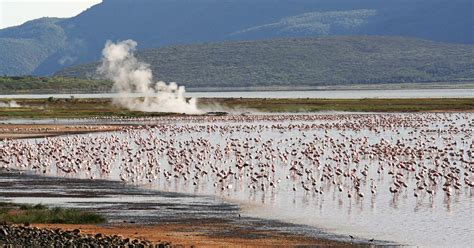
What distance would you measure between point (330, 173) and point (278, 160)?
860cm

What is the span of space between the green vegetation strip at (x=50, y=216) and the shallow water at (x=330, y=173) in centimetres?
528

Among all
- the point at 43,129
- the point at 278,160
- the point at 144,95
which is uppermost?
the point at 144,95

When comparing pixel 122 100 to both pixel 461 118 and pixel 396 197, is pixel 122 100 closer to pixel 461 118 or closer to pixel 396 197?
pixel 461 118

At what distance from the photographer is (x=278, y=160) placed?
1998 inches

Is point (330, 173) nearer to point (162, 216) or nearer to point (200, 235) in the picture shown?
point (162, 216)

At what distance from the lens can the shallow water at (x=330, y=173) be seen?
31016mm

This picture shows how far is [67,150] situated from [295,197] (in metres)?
20.3

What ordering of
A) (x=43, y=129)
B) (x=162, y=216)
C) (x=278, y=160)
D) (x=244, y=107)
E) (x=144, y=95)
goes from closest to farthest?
(x=162, y=216)
(x=278, y=160)
(x=43, y=129)
(x=244, y=107)
(x=144, y=95)

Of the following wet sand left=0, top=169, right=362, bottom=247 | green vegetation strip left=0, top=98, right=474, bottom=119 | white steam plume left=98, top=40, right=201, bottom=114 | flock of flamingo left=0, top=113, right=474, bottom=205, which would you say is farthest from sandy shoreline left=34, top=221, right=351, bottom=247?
white steam plume left=98, top=40, right=201, bottom=114

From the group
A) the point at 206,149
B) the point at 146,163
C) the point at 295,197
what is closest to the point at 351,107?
the point at 206,149

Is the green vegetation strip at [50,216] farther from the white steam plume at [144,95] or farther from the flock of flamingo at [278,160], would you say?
the white steam plume at [144,95]

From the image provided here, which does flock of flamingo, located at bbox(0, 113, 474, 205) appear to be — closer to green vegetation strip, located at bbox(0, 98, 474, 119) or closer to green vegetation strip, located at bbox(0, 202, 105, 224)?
green vegetation strip, located at bbox(0, 202, 105, 224)

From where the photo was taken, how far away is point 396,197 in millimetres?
36750

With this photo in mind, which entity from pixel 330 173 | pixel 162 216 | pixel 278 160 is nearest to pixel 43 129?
pixel 278 160
